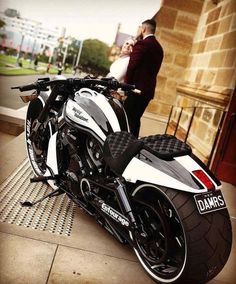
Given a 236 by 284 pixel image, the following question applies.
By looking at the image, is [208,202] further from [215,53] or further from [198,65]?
[198,65]

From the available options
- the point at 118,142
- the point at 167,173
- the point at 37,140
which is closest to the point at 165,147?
the point at 167,173

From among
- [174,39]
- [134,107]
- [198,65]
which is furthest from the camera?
[174,39]

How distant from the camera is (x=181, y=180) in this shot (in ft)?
5.20

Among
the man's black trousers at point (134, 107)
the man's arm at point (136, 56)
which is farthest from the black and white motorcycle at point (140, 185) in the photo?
the man's black trousers at point (134, 107)

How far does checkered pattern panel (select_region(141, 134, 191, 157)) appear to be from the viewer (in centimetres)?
170

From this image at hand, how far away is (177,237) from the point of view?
1.70m

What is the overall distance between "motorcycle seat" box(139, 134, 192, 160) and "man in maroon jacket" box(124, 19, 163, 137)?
1903 millimetres

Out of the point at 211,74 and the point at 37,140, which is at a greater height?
the point at 211,74

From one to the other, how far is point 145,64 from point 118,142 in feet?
7.10

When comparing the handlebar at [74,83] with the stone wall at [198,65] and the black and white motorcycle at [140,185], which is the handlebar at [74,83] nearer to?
the black and white motorcycle at [140,185]

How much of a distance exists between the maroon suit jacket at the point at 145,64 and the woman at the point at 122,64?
7.0 inches

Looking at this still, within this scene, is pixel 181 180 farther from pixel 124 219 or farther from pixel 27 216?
pixel 27 216

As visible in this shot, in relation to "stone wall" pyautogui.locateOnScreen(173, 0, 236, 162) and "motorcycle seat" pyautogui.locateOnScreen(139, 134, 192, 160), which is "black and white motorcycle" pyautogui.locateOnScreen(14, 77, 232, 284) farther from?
"stone wall" pyautogui.locateOnScreen(173, 0, 236, 162)

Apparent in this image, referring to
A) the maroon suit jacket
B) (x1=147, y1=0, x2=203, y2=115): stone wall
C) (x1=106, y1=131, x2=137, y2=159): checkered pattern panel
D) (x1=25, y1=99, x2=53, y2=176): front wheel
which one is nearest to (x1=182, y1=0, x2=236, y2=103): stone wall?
(x1=147, y1=0, x2=203, y2=115): stone wall
